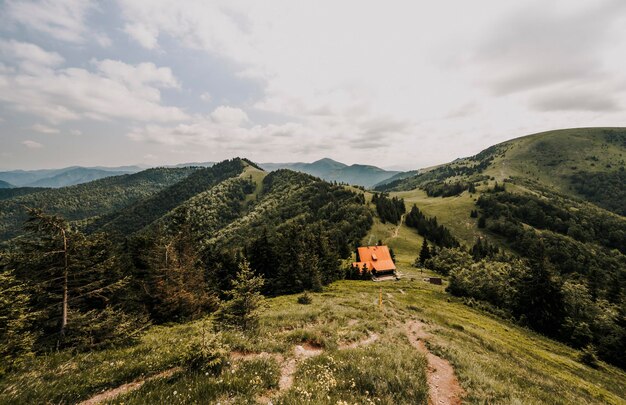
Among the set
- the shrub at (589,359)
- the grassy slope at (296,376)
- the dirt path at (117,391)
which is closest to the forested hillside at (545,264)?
the shrub at (589,359)

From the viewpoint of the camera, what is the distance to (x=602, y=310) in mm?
49281

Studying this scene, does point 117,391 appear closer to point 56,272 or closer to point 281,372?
point 281,372

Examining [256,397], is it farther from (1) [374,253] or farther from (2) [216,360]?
(1) [374,253]

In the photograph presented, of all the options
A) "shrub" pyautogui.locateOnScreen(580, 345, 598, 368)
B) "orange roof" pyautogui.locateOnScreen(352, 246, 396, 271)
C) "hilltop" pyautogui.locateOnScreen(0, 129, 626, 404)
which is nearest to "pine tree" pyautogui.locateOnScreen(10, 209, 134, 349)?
"hilltop" pyautogui.locateOnScreen(0, 129, 626, 404)

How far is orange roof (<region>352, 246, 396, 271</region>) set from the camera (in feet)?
244

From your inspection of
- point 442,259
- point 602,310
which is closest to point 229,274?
point 442,259

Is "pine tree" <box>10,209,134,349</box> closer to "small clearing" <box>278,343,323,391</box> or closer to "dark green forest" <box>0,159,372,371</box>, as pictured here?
"dark green forest" <box>0,159,372,371</box>

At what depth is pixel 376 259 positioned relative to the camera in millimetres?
77000

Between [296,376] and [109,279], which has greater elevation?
[296,376]

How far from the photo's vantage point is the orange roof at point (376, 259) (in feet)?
244

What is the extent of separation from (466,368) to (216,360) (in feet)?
46.2

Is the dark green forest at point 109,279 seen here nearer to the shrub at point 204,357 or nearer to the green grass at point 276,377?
the green grass at point 276,377

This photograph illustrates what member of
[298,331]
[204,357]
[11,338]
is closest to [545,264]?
[298,331]

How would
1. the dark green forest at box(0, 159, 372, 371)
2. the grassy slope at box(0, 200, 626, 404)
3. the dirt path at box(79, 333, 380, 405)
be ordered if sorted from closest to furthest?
1. the grassy slope at box(0, 200, 626, 404)
2. the dirt path at box(79, 333, 380, 405)
3. the dark green forest at box(0, 159, 372, 371)
